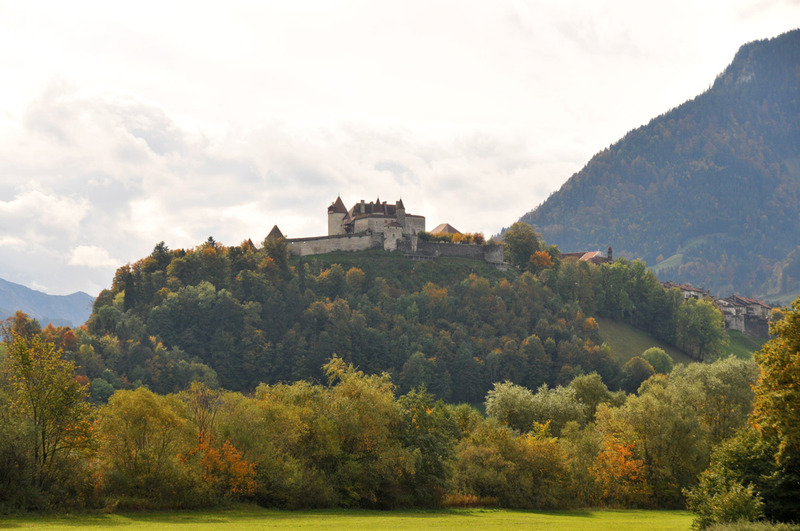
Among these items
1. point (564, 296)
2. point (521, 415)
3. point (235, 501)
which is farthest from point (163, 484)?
point (564, 296)

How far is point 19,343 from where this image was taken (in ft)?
135

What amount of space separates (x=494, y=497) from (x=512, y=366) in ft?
287

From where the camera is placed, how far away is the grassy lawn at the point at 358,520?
36.1 m

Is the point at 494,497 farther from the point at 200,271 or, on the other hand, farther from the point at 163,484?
the point at 200,271

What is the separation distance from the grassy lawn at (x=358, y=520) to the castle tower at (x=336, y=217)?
112 meters

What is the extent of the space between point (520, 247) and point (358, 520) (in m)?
130

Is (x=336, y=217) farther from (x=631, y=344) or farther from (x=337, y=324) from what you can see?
(x=631, y=344)

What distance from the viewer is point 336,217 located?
15938cm

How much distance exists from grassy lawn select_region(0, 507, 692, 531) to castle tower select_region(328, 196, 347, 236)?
11244 centimetres

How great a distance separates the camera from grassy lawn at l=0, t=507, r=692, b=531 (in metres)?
36.1

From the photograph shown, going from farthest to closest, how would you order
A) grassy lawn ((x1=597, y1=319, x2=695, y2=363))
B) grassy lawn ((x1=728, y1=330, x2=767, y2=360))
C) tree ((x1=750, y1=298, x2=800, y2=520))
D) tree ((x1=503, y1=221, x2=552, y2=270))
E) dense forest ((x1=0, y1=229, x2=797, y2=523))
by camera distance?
1. grassy lawn ((x1=728, y1=330, x2=767, y2=360))
2. tree ((x1=503, y1=221, x2=552, y2=270))
3. grassy lawn ((x1=597, y1=319, x2=695, y2=363))
4. dense forest ((x1=0, y1=229, x2=797, y2=523))
5. tree ((x1=750, y1=298, x2=800, y2=520))

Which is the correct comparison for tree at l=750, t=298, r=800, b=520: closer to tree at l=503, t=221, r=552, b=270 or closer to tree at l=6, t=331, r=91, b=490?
tree at l=6, t=331, r=91, b=490

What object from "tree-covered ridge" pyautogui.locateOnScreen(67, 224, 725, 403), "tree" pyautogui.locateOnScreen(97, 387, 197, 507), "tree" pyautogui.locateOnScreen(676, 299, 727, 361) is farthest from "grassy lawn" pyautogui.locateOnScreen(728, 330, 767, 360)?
"tree" pyautogui.locateOnScreen(97, 387, 197, 507)

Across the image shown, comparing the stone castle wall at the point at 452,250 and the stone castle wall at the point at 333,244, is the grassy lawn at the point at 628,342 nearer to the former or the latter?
the stone castle wall at the point at 452,250
